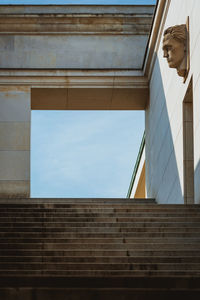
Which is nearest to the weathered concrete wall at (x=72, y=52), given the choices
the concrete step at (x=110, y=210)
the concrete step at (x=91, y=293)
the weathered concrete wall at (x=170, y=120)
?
the weathered concrete wall at (x=170, y=120)

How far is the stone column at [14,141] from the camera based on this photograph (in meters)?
23.5

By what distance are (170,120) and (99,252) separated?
30.0 ft

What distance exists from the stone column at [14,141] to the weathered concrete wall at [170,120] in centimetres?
385

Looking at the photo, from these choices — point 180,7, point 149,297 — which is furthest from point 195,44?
point 149,297

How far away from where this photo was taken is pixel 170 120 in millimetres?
19516

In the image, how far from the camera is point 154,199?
22250mm

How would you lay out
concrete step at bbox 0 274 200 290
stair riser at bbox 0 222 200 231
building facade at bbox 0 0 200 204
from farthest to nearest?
building facade at bbox 0 0 200 204, stair riser at bbox 0 222 200 231, concrete step at bbox 0 274 200 290

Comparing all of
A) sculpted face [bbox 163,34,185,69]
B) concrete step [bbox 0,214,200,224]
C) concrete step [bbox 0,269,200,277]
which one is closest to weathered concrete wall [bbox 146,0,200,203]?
sculpted face [bbox 163,34,185,69]

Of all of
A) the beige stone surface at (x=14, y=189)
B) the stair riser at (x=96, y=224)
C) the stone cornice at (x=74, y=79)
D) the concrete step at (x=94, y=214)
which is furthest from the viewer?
the stone cornice at (x=74, y=79)

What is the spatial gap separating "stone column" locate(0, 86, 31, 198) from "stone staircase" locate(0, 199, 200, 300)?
30.9 ft

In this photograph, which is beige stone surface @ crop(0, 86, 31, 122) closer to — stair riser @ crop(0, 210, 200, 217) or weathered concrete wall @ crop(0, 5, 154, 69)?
weathered concrete wall @ crop(0, 5, 154, 69)

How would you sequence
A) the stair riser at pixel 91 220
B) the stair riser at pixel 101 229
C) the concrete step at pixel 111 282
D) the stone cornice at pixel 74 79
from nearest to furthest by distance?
the concrete step at pixel 111 282
the stair riser at pixel 101 229
the stair riser at pixel 91 220
the stone cornice at pixel 74 79

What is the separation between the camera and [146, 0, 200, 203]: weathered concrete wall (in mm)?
16031

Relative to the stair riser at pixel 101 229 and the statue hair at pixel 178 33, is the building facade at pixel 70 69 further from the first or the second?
the stair riser at pixel 101 229
